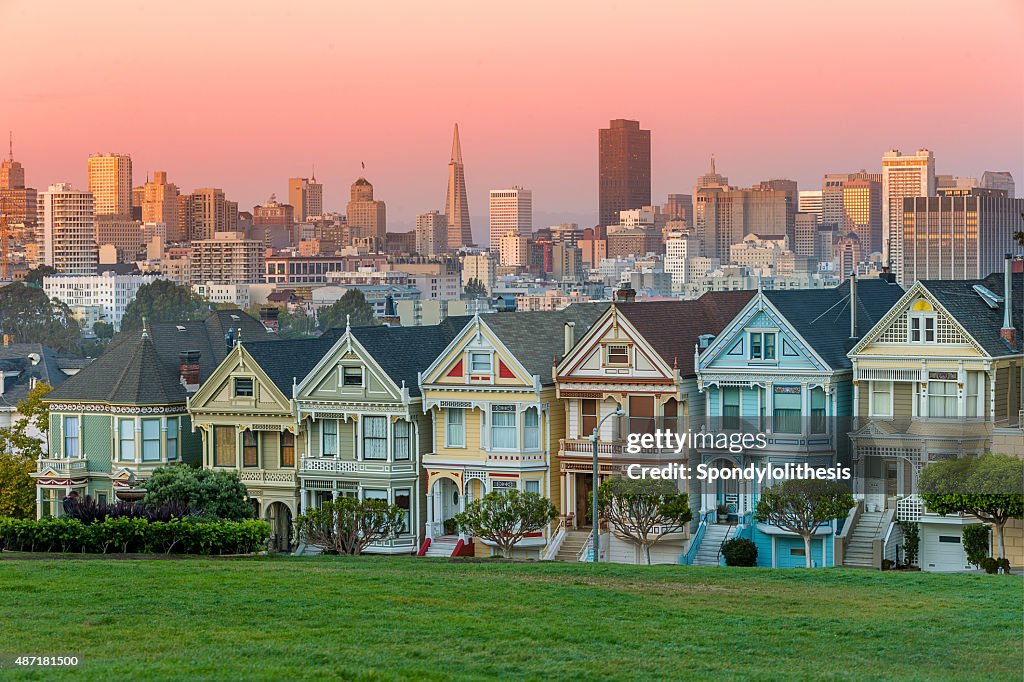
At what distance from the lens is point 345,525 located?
167ft

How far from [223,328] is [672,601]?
31.9 meters

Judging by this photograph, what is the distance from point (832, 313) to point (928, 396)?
177 inches

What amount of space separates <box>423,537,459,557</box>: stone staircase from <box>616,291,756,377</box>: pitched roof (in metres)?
7.60

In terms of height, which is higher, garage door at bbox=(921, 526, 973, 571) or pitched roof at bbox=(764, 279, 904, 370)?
pitched roof at bbox=(764, 279, 904, 370)

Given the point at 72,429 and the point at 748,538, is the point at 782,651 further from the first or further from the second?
the point at 72,429

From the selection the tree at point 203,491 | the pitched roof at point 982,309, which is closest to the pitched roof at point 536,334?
the tree at point 203,491

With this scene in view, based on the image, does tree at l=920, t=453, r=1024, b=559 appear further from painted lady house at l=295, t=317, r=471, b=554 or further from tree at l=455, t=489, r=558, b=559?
painted lady house at l=295, t=317, r=471, b=554

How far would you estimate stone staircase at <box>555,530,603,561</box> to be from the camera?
163 ft

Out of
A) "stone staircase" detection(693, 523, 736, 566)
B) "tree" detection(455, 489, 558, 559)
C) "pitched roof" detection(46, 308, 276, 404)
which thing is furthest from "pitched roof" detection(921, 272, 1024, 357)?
"pitched roof" detection(46, 308, 276, 404)

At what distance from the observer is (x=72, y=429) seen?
58312 mm

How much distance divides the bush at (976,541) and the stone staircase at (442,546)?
13.8 metres

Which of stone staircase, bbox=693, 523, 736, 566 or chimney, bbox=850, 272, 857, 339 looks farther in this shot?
chimney, bbox=850, 272, 857, 339

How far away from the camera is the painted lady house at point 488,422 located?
169ft

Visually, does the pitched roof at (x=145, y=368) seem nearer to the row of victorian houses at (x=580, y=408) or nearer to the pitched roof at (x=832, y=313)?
the row of victorian houses at (x=580, y=408)
